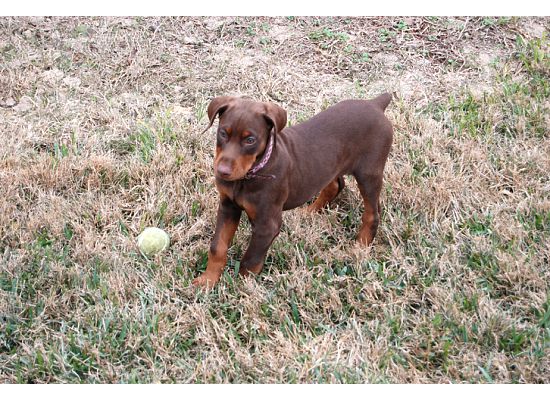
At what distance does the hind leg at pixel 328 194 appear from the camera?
4715 mm

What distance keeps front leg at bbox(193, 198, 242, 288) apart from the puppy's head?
49cm

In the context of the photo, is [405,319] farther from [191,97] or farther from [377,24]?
[377,24]

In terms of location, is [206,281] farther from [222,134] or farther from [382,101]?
[382,101]

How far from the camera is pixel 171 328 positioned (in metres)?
3.72

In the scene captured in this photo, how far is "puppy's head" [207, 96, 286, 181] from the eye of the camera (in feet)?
11.4

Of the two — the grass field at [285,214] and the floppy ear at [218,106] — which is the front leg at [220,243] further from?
the floppy ear at [218,106]

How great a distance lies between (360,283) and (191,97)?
106 inches

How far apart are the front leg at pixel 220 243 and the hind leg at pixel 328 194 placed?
88 centimetres

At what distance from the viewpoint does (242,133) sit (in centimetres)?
351

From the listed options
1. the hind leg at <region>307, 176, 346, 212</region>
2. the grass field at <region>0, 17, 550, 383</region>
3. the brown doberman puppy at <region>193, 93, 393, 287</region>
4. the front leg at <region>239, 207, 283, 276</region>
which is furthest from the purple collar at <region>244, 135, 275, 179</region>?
the hind leg at <region>307, 176, 346, 212</region>

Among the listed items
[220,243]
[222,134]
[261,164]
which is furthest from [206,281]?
[222,134]

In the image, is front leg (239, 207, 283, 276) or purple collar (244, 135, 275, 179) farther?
front leg (239, 207, 283, 276)

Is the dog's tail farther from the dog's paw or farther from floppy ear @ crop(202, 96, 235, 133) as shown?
the dog's paw

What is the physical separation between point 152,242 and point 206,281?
0.48 metres
